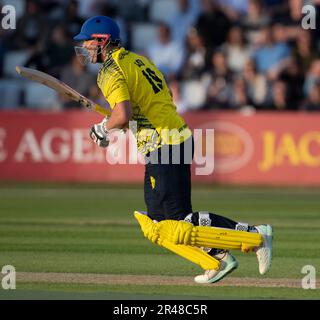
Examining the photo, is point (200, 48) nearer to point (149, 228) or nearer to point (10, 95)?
point (10, 95)

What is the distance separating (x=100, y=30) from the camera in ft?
28.2

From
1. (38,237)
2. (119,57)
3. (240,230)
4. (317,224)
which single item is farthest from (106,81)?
(317,224)

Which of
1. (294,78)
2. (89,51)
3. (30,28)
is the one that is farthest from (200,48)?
(89,51)

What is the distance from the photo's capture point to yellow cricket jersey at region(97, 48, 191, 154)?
8.36 meters

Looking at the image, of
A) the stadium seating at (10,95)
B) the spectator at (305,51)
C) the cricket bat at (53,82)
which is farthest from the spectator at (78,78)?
the cricket bat at (53,82)

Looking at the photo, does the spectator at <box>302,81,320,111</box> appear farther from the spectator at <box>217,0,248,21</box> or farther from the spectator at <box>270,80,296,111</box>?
the spectator at <box>217,0,248,21</box>

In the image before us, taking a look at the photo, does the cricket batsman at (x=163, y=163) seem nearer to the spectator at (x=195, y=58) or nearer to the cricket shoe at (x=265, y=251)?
the cricket shoe at (x=265, y=251)

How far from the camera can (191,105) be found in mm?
20328

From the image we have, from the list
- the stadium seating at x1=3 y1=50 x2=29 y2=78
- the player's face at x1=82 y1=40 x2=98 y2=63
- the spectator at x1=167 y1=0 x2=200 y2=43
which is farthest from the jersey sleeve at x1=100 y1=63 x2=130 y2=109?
the stadium seating at x1=3 y1=50 x2=29 y2=78

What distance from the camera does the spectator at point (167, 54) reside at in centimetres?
2048

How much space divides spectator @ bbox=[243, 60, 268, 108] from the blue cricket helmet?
1113 centimetres
